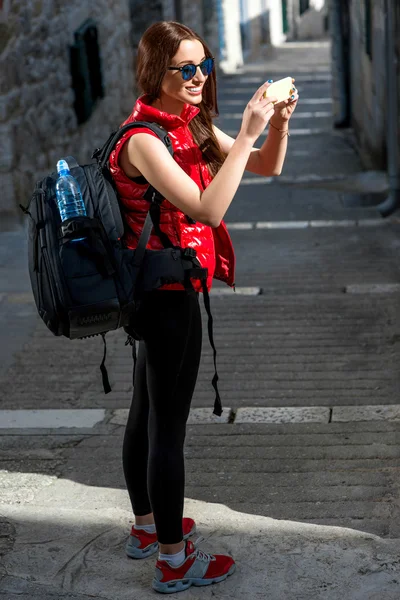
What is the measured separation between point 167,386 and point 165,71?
846 mm

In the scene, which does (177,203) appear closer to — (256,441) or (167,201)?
(167,201)

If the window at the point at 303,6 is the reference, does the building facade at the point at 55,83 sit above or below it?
above

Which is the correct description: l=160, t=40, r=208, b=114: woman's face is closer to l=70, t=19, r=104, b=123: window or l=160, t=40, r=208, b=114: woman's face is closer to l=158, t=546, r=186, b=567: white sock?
l=158, t=546, r=186, b=567: white sock

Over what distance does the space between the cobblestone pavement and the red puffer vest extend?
0.90 metres

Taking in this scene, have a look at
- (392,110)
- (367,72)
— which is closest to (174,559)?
(392,110)

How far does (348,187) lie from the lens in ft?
33.6

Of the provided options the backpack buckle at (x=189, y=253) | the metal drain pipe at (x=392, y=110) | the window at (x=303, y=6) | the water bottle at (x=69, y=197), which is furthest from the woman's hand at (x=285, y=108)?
the window at (x=303, y=6)

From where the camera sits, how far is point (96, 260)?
2770mm

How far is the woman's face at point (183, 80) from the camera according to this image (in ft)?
9.25

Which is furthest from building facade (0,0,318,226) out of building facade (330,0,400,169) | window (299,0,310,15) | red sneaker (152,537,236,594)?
window (299,0,310,15)

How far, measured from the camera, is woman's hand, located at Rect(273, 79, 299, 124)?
9.50ft

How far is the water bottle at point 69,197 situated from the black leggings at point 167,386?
0.30 metres

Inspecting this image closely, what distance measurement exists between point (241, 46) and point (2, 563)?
22.8 meters

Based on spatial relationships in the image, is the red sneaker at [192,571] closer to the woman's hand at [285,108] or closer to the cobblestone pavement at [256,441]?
the cobblestone pavement at [256,441]
